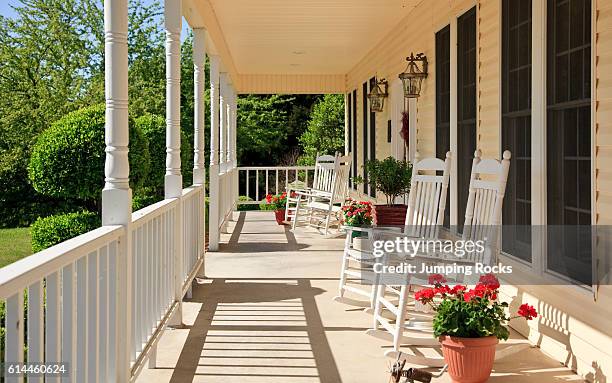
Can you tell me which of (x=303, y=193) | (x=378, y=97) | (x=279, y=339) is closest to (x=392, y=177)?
(x=378, y=97)

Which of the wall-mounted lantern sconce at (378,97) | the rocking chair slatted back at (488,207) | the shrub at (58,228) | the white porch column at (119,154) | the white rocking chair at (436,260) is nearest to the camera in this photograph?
the white porch column at (119,154)

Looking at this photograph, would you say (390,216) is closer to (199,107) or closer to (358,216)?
(358,216)

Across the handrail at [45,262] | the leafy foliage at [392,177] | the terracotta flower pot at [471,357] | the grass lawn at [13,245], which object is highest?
the leafy foliage at [392,177]

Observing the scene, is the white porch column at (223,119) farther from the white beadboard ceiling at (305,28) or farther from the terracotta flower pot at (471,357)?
the terracotta flower pot at (471,357)

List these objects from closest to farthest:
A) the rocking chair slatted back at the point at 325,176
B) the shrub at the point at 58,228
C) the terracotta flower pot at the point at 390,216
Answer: the terracotta flower pot at the point at 390,216
the rocking chair slatted back at the point at 325,176
the shrub at the point at 58,228

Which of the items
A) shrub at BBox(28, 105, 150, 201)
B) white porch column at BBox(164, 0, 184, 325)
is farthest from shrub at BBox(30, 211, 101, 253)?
white porch column at BBox(164, 0, 184, 325)

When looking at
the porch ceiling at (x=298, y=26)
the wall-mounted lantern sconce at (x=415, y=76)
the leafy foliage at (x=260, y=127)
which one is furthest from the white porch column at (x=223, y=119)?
the leafy foliage at (x=260, y=127)

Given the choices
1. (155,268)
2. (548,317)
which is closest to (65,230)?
(155,268)

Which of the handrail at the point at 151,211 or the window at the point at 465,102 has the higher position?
the window at the point at 465,102

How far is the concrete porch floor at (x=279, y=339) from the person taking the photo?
4031mm

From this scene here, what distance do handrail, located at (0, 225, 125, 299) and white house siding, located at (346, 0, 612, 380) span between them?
2277mm

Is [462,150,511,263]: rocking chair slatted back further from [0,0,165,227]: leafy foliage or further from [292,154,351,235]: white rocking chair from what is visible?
[0,0,165,227]: leafy foliage

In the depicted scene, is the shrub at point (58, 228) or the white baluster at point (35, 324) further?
the shrub at point (58, 228)

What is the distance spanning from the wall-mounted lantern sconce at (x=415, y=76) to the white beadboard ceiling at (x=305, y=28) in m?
0.63
